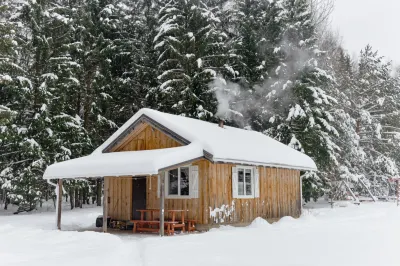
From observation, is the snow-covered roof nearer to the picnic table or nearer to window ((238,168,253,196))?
window ((238,168,253,196))

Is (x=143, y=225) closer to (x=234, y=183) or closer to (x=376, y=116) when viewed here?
(x=234, y=183)

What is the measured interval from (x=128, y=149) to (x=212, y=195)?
4356mm

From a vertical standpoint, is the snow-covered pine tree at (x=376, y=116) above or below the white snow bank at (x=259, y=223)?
above

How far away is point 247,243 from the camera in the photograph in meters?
10.6

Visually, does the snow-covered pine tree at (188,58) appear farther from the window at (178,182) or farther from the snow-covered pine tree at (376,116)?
the snow-covered pine tree at (376,116)

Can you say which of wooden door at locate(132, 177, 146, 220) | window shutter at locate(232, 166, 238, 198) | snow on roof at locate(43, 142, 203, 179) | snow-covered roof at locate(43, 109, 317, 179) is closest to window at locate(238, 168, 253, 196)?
window shutter at locate(232, 166, 238, 198)

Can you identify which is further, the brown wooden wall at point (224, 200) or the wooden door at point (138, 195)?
the wooden door at point (138, 195)

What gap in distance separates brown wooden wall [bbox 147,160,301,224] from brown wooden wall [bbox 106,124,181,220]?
121 centimetres

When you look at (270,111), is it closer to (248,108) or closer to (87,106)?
(248,108)

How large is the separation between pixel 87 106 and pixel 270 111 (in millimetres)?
12040

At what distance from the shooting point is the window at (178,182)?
50.6 ft

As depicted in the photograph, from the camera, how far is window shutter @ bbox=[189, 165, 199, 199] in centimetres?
1498

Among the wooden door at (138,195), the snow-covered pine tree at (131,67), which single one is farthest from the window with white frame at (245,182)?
the snow-covered pine tree at (131,67)

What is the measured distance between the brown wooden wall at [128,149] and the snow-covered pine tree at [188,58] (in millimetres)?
9155
